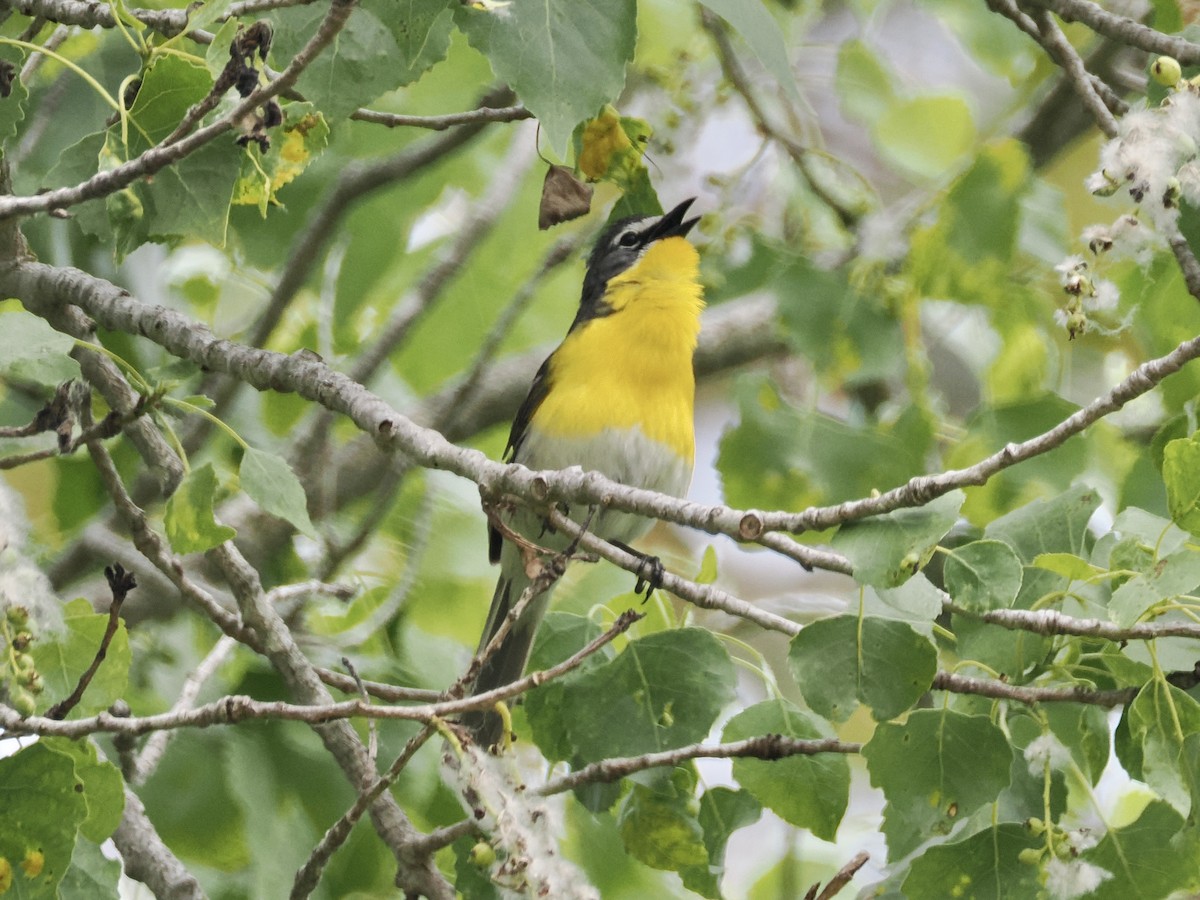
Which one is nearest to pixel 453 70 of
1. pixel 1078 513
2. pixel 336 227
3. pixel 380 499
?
pixel 336 227

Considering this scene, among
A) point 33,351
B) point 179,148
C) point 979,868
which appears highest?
point 179,148

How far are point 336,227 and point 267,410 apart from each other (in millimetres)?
704

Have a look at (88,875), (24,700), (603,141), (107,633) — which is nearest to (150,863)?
(88,875)

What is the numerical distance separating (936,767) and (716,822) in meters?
0.64

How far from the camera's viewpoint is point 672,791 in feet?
10.1

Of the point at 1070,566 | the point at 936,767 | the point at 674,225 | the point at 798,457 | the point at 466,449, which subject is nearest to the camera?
the point at 1070,566

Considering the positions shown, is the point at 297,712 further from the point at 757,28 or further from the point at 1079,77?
the point at 1079,77

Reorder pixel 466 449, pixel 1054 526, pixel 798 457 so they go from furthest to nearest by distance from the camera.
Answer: pixel 798 457 → pixel 1054 526 → pixel 466 449

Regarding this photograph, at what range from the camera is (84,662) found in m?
2.67

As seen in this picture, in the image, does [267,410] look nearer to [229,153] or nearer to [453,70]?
[453,70]

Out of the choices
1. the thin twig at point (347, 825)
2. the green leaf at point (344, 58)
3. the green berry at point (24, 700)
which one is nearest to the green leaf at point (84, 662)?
the green berry at point (24, 700)

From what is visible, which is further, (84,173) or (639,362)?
(639,362)

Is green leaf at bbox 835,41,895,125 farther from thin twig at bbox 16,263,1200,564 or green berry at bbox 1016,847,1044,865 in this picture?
green berry at bbox 1016,847,1044,865

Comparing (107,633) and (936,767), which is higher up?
(107,633)
